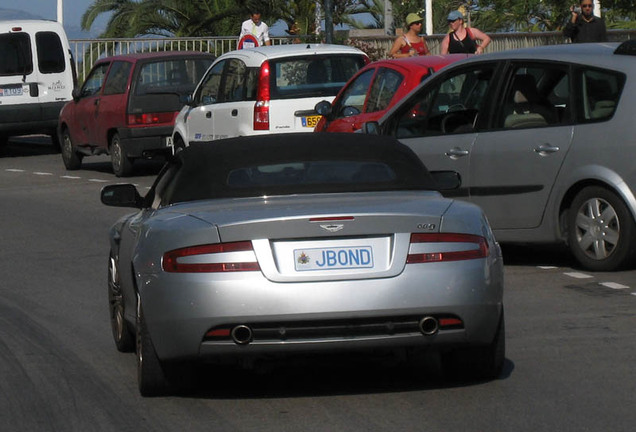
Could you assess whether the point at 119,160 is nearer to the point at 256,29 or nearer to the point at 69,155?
the point at 69,155

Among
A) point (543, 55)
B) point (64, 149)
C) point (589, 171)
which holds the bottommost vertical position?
point (64, 149)

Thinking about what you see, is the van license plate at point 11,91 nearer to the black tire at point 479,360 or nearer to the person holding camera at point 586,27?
the person holding camera at point 586,27

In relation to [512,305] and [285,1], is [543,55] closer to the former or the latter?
[512,305]

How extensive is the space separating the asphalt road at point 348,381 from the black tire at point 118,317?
8 centimetres

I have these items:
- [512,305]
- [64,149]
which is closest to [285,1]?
[64,149]

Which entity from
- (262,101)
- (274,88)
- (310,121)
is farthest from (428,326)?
(274,88)

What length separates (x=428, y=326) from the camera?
7059mm

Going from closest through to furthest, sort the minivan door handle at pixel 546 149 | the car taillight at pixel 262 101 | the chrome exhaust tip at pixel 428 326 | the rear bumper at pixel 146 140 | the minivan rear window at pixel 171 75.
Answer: the chrome exhaust tip at pixel 428 326, the minivan door handle at pixel 546 149, the car taillight at pixel 262 101, the rear bumper at pixel 146 140, the minivan rear window at pixel 171 75

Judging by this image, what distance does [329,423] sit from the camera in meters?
6.88

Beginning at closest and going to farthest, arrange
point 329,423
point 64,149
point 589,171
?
point 329,423 → point 589,171 → point 64,149

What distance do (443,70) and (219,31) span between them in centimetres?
2855

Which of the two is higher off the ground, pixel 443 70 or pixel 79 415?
pixel 443 70

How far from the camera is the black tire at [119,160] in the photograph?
72.2 ft

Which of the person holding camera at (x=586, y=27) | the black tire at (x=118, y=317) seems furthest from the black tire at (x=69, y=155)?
the black tire at (x=118, y=317)
